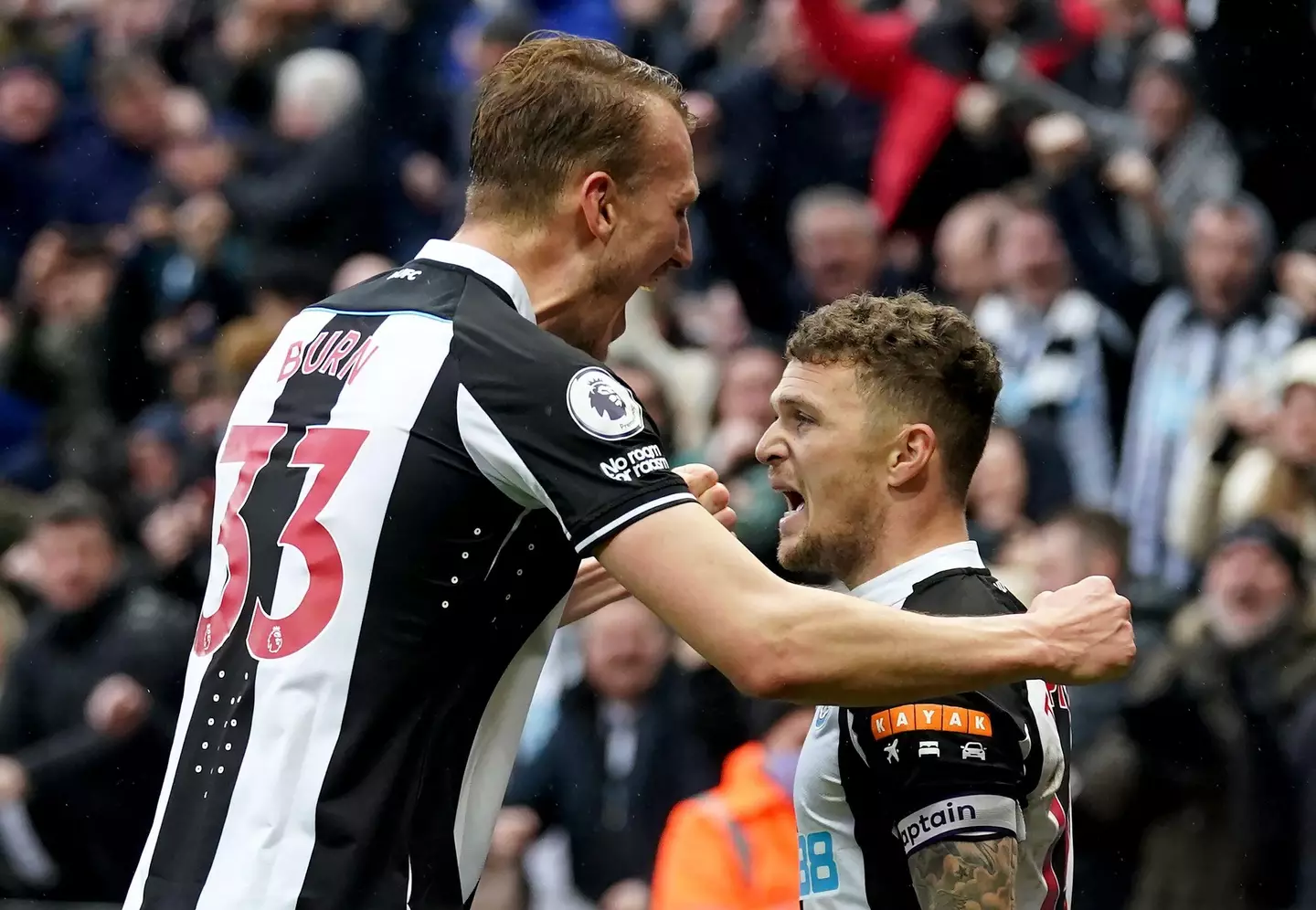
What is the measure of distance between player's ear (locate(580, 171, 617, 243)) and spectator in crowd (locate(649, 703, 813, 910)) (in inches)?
124

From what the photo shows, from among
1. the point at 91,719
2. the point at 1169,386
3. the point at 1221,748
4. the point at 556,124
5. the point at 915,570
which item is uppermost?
the point at 1169,386

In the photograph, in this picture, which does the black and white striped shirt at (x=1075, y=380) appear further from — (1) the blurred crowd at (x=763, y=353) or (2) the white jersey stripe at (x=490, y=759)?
(2) the white jersey stripe at (x=490, y=759)

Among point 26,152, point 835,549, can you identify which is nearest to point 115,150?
point 26,152

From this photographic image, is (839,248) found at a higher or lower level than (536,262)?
higher

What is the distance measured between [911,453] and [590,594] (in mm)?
623

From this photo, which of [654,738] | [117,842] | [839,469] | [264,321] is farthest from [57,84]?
[839,469]

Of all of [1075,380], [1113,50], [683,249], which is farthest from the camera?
[1113,50]

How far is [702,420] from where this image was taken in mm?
7367

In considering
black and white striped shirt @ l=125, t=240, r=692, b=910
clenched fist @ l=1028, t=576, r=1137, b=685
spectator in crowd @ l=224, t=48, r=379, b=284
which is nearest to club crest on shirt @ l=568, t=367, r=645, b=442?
black and white striped shirt @ l=125, t=240, r=692, b=910

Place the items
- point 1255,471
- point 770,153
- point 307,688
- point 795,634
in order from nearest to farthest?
point 795,634
point 307,688
point 1255,471
point 770,153

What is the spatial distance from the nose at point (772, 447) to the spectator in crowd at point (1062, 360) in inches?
133

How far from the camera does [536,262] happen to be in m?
2.79

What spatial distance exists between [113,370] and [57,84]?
2123 mm

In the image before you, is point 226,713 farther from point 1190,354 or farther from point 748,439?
point 1190,354
